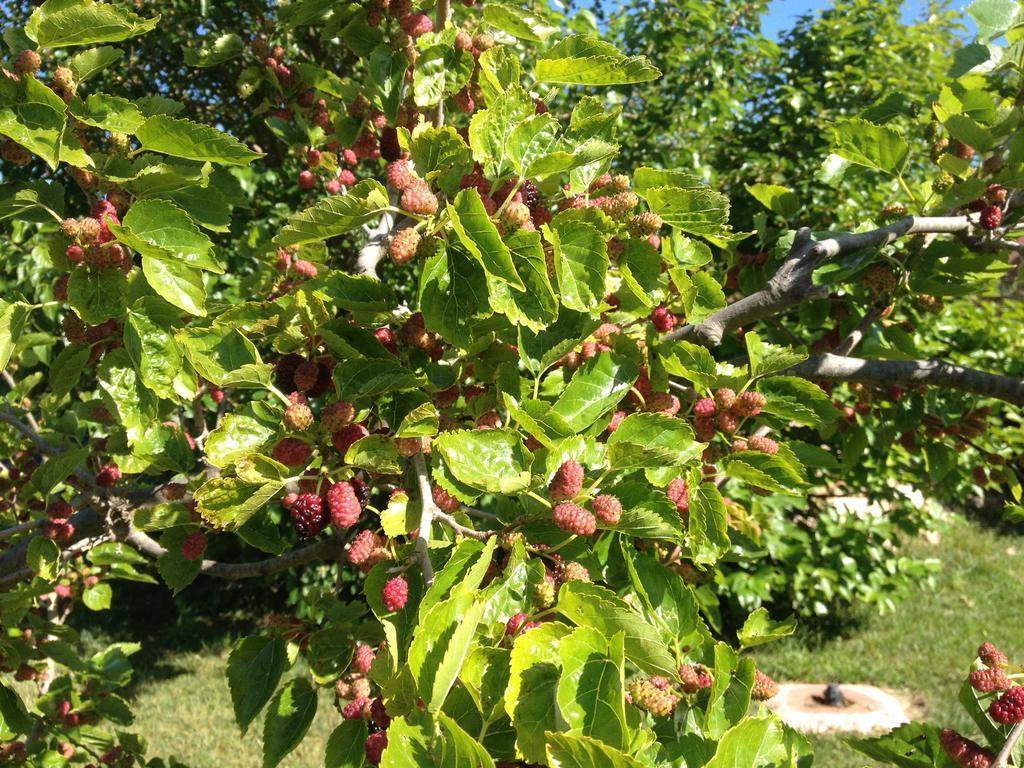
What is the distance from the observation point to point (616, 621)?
0.85 metres

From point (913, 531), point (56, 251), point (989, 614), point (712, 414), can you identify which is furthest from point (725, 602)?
point (56, 251)

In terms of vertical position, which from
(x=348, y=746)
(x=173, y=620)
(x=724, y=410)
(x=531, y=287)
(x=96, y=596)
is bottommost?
(x=173, y=620)

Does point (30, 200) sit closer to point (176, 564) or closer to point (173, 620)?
point (176, 564)

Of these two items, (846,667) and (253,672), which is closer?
(253,672)

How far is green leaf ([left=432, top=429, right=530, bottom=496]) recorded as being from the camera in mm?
938

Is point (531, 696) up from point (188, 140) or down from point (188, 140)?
down

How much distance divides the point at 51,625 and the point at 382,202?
1580 millimetres

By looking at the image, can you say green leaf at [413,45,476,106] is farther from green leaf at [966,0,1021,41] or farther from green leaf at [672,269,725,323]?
green leaf at [966,0,1021,41]

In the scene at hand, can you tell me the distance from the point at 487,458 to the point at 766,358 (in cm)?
61

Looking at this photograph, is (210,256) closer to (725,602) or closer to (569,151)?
(569,151)

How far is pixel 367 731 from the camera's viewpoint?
107 cm

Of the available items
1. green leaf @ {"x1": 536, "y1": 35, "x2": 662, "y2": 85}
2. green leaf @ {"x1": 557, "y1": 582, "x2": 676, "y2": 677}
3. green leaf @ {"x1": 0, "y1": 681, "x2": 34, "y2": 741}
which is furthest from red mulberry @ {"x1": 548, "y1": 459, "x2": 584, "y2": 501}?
green leaf @ {"x1": 0, "y1": 681, "x2": 34, "y2": 741}

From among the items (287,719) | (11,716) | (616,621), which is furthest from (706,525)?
(11,716)

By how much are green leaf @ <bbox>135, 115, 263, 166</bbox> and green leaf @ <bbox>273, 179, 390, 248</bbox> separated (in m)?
0.12
